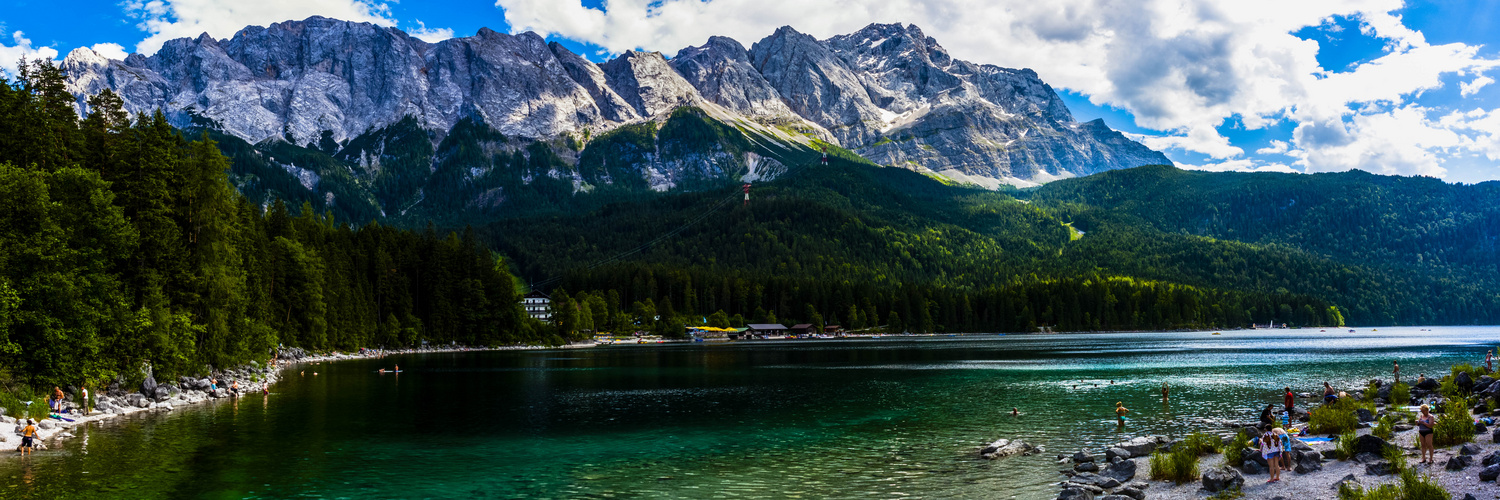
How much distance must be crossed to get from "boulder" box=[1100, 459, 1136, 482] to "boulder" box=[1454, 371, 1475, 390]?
95.4ft

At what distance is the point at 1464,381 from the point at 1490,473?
32.4m

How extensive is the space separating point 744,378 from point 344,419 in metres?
42.4

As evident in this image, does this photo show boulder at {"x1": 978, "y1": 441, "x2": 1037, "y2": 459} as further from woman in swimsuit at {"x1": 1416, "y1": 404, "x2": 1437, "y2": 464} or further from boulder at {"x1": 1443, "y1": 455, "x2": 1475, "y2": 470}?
boulder at {"x1": 1443, "y1": 455, "x2": 1475, "y2": 470}

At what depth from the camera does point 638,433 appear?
4622 centimetres

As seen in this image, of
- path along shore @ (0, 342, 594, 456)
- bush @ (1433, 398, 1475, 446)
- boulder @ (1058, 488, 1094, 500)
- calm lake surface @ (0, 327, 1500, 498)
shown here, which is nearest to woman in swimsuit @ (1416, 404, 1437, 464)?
bush @ (1433, 398, 1475, 446)

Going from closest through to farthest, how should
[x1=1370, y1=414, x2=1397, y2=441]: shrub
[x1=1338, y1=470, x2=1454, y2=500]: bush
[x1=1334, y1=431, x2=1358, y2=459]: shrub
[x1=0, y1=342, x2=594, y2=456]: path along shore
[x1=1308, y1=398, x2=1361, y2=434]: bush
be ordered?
[x1=1338, y1=470, x2=1454, y2=500]: bush → [x1=1334, y1=431, x2=1358, y2=459]: shrub → [x1=1370, y1=414, x2=1397, y2=441]: shrub → [x1=1308, y1=398, x2=1361, y2=434]: bush → [x1=0, y1=342, x2=594, y2=456]: path along shore

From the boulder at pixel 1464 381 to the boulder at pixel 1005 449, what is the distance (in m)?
27.9

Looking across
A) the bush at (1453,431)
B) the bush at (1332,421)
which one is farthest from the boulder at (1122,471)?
the bush at (1332,421)

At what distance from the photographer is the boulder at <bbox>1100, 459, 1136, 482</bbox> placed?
3028 centimetres

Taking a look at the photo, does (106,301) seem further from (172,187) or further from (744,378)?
(744,378)

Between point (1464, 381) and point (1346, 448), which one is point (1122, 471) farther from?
point (1464, 381)

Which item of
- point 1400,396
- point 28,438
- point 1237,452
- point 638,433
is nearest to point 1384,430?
point 1237,452

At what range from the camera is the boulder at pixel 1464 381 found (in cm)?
4669

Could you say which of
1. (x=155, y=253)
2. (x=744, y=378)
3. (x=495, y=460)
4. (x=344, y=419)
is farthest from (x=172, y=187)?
(x=744, y=378)
